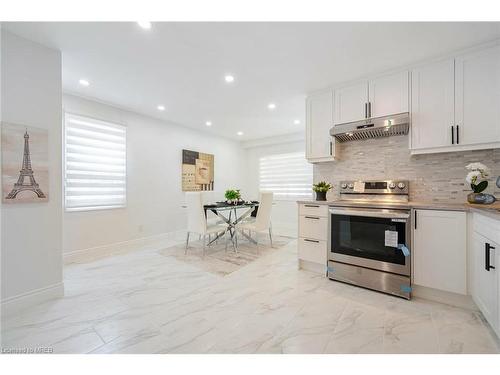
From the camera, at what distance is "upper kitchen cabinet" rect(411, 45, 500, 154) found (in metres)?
1.93

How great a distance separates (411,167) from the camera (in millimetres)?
2465

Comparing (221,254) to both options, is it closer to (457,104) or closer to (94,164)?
(94,164)

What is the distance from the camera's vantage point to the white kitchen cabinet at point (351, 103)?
2523mm

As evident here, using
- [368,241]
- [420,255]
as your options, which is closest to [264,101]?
[368,241]

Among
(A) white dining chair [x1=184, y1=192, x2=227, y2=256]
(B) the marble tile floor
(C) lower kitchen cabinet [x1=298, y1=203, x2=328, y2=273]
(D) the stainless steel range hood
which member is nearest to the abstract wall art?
(A) white dining chair [x1=184, y1=192, x2=227, y2=256]

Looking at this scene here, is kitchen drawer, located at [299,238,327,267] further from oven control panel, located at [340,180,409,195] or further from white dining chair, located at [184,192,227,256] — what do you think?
white dining chair, located at [184,192,227,256]

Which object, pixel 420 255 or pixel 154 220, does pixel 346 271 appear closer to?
pixel 420 255

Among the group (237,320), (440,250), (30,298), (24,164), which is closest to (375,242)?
(440,250)

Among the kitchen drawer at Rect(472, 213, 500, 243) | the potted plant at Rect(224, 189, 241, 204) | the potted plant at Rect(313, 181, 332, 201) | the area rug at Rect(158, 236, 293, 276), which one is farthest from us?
the potted plant at Rect(224, 189, 241, 204)

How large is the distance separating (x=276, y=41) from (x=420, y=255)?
236 cm

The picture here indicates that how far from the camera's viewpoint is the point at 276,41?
191cm

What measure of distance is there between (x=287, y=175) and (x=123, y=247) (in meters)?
3.92

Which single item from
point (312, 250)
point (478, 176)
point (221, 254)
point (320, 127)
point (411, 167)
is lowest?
point (221, 254)

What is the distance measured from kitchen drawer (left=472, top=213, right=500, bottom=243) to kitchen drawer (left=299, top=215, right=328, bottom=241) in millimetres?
1211
